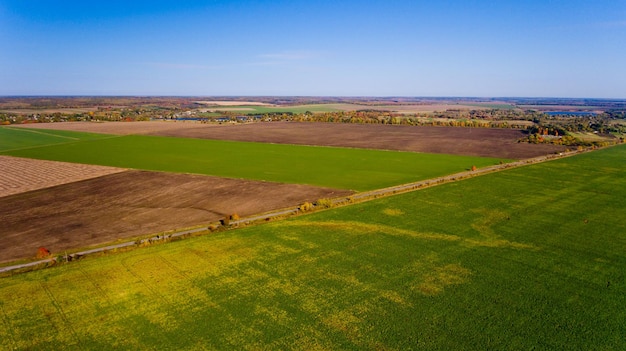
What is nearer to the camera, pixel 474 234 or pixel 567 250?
pixel 567 250

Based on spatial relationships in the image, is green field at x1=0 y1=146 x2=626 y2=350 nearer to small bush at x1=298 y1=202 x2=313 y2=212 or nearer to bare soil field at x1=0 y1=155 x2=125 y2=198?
small bush at x1=298 y1=202 x2=313 y2=212

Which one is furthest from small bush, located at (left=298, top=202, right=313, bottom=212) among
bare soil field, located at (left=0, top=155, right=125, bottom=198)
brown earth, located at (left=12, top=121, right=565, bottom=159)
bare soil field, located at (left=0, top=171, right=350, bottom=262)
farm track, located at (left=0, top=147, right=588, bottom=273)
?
brown earth, located at (left=12, top=121, right=565, bottom=159)

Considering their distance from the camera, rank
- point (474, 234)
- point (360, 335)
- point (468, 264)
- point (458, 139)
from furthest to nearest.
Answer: point (458, 139) → point (474, 234) → point (468, 264) → point (360, 335)

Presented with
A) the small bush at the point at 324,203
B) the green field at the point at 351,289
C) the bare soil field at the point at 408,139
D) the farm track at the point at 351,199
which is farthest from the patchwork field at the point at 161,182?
the bare soil field at the point at 408,139

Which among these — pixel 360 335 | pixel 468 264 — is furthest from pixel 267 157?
pixel 360 335

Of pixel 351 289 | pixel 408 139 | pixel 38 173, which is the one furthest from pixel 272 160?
pixel 351 289

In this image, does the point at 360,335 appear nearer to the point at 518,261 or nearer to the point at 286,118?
the point at 518,261

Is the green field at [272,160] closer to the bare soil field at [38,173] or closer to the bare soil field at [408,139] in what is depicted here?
the bare soil field at [38,173]
